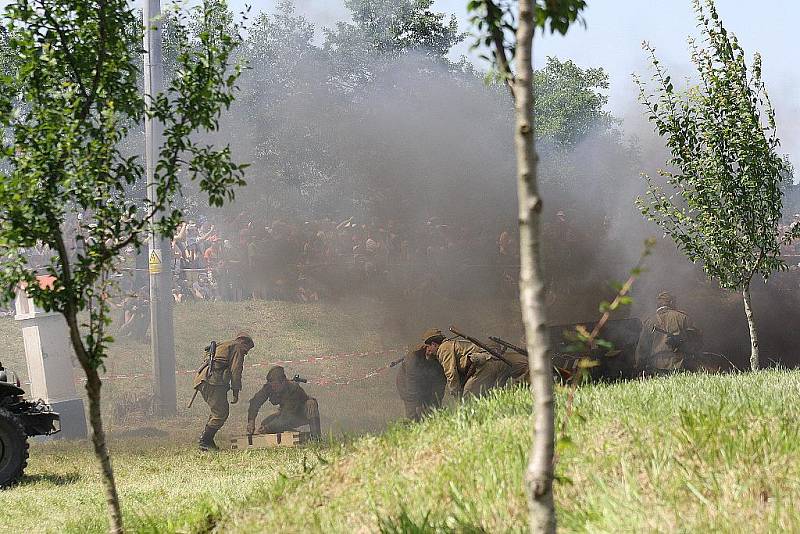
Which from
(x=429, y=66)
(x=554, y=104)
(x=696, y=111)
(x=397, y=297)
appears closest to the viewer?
(x=696, y=111)

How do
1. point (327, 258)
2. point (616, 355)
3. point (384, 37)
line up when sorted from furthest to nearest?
point (384, 37)
point (327, 258)
point (616, 355)

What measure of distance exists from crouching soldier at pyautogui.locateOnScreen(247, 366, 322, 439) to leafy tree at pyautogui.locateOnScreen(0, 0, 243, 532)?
7948 mm

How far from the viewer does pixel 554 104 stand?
157 ft

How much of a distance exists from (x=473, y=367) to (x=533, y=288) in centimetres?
976

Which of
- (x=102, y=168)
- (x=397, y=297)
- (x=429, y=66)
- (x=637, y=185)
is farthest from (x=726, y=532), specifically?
(x=429, y=66)

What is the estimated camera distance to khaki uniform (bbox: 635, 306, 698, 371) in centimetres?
1573

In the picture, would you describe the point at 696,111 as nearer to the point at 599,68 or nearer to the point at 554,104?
the point at 554,104

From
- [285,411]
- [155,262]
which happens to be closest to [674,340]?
[285,411]

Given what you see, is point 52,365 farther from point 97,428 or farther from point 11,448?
point 97,428

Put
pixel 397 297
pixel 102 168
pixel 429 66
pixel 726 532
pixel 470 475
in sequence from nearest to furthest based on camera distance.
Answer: pixel 726 532, pixel 470 475, pixel 102 168, pixel 397 297, pixel 429 66

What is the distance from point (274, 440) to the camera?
1531 centimetres

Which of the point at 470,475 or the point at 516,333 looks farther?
the point at 516,333

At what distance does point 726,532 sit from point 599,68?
5048 centimetres

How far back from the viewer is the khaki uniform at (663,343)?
15734 mm
